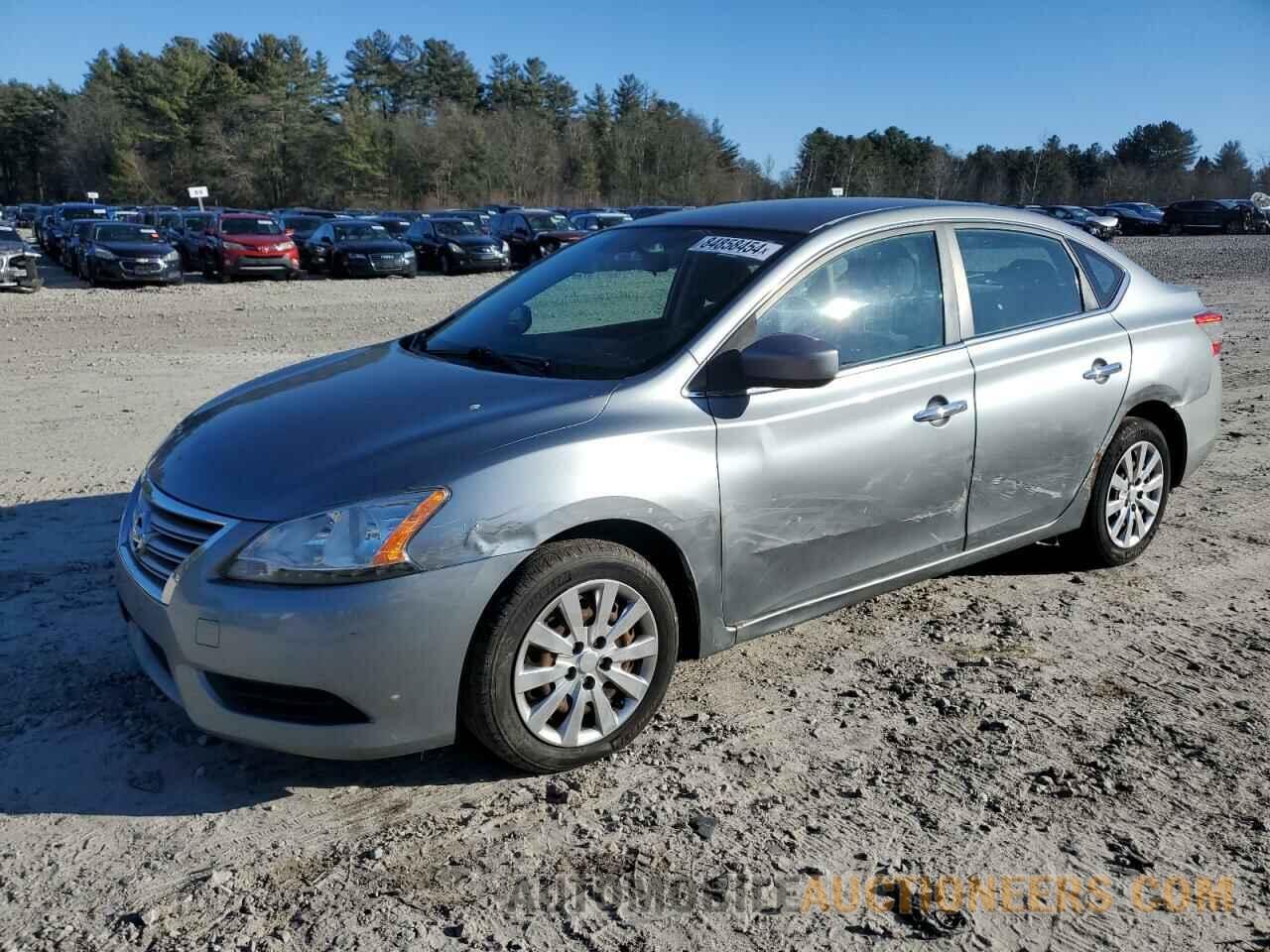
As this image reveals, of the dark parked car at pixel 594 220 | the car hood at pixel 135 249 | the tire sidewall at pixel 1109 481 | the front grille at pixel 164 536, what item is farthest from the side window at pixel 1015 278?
the dark parked car at pixel 594 220

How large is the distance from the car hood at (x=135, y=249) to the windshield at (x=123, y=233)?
0.45m

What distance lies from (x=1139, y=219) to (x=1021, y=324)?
162ft

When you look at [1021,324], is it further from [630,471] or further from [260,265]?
[260,265]

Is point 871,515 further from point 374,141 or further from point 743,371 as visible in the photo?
point 374,141

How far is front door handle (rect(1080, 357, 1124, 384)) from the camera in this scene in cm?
466

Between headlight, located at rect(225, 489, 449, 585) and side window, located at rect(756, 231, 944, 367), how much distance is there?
1458mm

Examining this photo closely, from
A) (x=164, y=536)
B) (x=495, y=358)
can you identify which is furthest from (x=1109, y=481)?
(x=164, y=536)

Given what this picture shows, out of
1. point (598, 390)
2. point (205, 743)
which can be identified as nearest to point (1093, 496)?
point (598, 390)

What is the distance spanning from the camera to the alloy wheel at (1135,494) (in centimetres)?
496

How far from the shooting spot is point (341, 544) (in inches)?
116

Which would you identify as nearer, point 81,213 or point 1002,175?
point 81,213

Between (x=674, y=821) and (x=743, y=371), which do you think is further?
(x=743, y=371)

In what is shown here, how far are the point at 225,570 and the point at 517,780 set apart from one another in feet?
3.61

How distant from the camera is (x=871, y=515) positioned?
391 cm
